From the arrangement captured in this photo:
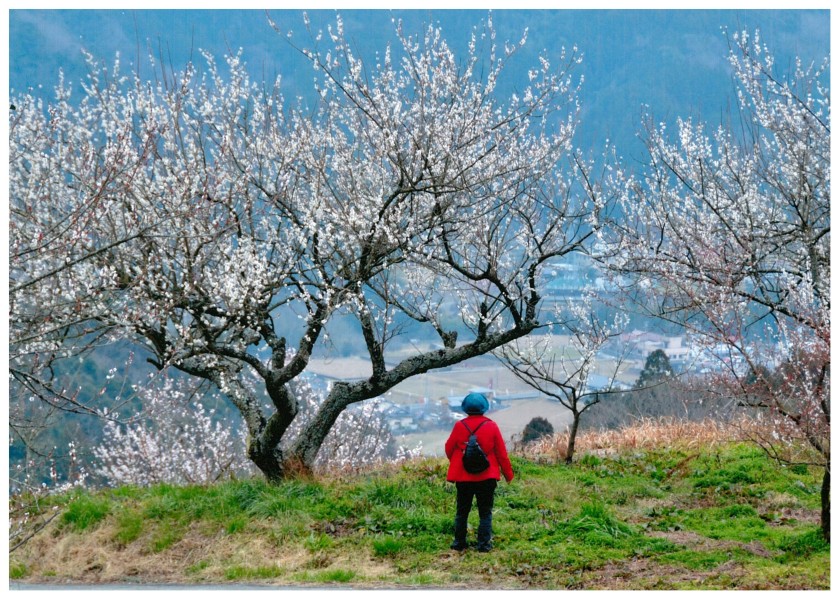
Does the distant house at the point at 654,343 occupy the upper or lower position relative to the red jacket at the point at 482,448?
upper

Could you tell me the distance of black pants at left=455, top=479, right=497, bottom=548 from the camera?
16.3ft

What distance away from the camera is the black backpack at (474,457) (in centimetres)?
482

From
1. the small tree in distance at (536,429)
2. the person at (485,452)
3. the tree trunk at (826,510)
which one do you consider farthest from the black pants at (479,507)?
the small tree in distance at (536,429)

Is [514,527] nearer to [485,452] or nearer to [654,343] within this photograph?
[485,452]

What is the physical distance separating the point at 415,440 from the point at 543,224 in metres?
8.75

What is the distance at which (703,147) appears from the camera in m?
7.65

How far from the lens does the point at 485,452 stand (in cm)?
485

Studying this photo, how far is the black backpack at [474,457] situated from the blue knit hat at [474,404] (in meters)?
0.18

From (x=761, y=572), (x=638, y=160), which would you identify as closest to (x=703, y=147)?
(x=638, y=160)

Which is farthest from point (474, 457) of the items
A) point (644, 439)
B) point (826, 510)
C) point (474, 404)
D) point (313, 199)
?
point (644, 439)

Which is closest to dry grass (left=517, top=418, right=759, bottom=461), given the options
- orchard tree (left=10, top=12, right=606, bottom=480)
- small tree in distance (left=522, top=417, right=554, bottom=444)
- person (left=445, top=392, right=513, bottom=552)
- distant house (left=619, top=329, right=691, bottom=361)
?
distant house (left=619, top=329, right=691, bottom=361)

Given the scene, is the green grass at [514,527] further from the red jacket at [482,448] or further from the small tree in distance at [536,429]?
the small tree in distance at [536,429]

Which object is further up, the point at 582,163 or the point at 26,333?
the point at 582,163

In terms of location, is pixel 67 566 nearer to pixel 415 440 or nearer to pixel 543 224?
pixel 543 224
